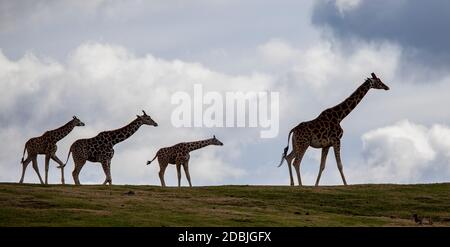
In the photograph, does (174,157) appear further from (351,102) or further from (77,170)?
(351,102)

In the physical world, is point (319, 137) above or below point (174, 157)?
above

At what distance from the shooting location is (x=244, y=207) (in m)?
40.8

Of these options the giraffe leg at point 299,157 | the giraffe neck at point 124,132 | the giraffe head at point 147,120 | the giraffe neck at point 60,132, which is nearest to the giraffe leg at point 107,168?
the giraffe neck at point 124,132

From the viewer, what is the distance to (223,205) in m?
Result: 41.1

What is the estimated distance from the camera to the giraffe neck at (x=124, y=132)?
49706 mm

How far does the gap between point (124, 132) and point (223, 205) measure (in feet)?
35.0

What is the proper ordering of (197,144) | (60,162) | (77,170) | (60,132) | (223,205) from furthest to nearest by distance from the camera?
1. (197,144)
2. (60,132)
3. (60,162)
4. (77,170)
5. (223,205)

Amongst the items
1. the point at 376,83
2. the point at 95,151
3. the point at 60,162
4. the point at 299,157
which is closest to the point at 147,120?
the point at 95,151

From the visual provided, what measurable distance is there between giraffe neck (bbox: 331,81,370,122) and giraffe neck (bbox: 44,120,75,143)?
1259 cm

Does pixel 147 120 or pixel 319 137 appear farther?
pixel 147 120

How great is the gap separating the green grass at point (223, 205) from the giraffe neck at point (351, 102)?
159 inches
